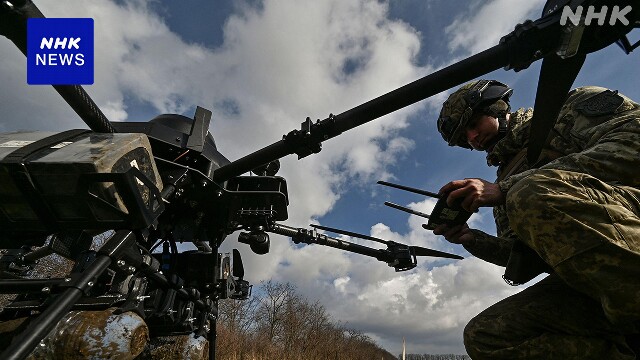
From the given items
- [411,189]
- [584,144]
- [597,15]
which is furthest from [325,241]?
[597,15]

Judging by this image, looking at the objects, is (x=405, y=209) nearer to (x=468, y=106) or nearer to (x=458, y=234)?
(x=458, y=234)

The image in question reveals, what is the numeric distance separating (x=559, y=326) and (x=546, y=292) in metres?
0.30

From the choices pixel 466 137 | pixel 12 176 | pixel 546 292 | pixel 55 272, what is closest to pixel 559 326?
pixel 546 292

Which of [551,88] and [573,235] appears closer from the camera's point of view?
[573,235]

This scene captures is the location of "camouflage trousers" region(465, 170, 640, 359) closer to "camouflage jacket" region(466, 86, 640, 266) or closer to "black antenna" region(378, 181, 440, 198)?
"camouflage jacket" region(466, 86, 640, 266)

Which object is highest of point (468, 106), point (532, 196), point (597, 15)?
point (468, 106)

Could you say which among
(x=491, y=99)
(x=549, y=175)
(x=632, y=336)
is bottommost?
(x=632, y=336)

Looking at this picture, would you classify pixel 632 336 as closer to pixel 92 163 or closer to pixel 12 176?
pixel 92 163

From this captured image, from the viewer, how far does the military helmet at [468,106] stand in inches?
140

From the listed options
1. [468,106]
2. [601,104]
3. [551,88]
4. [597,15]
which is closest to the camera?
[597,15]

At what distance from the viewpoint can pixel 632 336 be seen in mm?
1903

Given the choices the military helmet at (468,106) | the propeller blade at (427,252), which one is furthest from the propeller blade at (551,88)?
the propeller blade at (427,252)

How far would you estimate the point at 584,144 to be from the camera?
2.23 meters

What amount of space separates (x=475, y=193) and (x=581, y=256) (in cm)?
70
